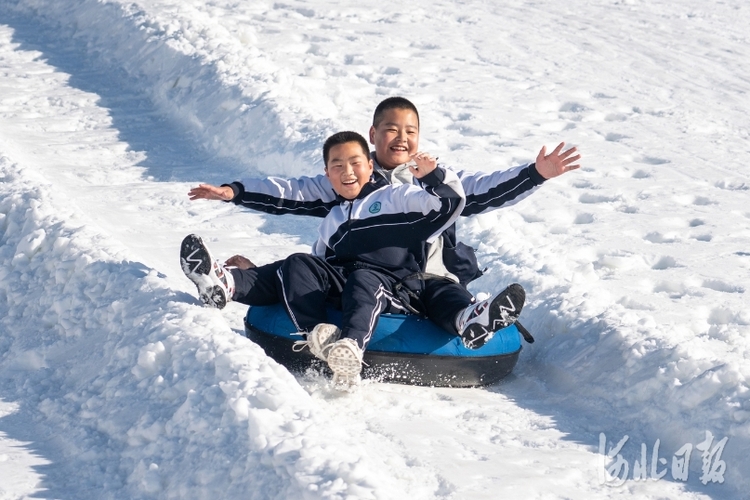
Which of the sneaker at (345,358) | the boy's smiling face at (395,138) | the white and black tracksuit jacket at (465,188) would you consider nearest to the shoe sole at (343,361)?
the sneaker at (345,358)

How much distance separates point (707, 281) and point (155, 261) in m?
3.15

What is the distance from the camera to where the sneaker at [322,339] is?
3.82 m

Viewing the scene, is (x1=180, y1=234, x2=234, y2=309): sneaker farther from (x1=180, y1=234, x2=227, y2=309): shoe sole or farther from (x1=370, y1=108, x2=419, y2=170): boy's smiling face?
(x1=370, y1=108, x2=419, y2=170): boy's smiling face

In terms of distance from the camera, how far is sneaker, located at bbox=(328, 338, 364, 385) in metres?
3.71

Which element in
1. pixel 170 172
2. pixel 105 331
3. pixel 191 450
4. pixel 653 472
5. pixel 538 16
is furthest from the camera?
pixel 538 16

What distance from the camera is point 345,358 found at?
12.2 feet

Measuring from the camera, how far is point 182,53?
8.46 metres

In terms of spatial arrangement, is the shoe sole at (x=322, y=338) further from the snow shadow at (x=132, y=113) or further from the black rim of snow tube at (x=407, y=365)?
the snow shadow at (x=132, y=113)

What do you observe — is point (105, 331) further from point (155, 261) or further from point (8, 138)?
point (8, 138)

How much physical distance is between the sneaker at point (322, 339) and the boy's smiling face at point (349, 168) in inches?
30.5

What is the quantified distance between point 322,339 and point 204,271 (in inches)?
23.4

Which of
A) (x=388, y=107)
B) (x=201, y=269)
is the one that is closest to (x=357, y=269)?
(x=201, y=269)

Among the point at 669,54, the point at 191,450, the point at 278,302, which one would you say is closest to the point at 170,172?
the point at 278,302

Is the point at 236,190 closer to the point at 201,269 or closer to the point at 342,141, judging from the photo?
the point at 342,141
